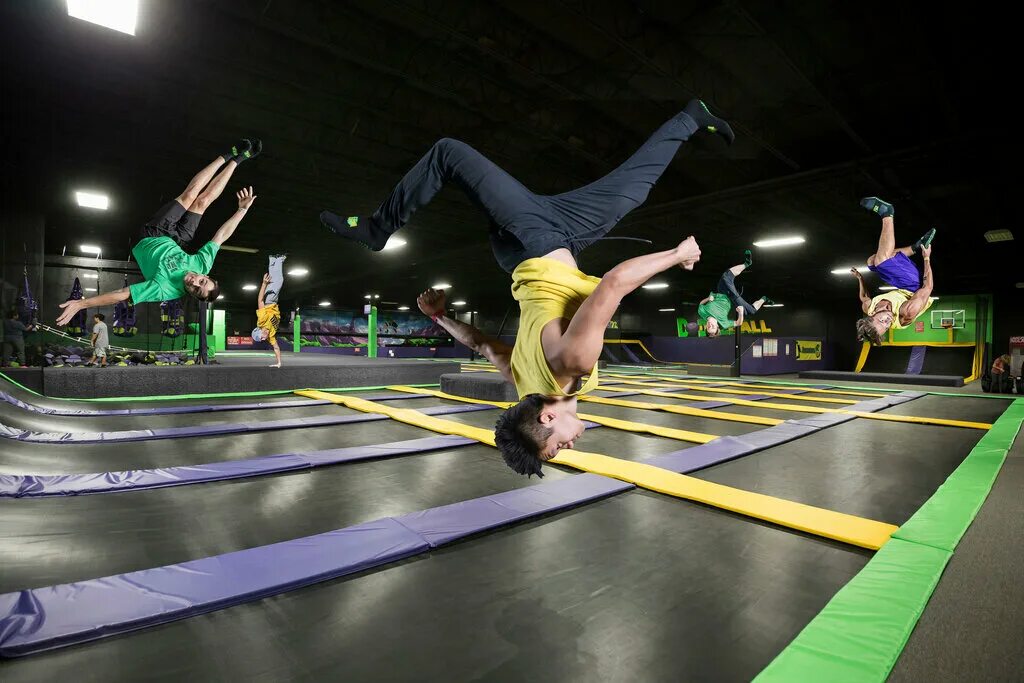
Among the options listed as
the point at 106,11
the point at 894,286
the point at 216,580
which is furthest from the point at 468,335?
the point at 894,286

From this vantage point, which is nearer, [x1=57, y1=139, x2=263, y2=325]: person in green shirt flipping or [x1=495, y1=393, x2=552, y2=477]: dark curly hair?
[x1=495, y1=393, x2=552, y2=477]: dark curly hair

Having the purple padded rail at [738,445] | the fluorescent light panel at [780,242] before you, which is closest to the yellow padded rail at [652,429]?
the purple padded rail at [738,445]

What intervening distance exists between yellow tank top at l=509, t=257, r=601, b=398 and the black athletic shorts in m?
3.08

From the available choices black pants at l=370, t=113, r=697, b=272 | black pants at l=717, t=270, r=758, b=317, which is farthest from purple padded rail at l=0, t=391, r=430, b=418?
black pants at l=717, t=270, r=758, b=317

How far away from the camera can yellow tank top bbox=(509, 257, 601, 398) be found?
193 centimetres

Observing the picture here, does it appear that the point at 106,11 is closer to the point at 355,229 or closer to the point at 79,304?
the point at 79,304

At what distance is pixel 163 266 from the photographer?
377 centimetres

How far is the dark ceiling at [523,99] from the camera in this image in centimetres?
416

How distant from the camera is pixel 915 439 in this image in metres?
4.80

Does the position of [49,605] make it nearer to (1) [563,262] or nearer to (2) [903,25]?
(1) [563,262]

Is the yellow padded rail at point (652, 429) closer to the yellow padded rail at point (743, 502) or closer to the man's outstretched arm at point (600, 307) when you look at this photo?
the yellow padded rail at point (743, 502)

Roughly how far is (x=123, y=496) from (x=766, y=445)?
4.78 meters

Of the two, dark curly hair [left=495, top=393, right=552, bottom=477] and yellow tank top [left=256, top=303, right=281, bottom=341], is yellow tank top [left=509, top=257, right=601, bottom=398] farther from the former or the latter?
yellow tank top [left=256, top=303, right=281, bottom=341]

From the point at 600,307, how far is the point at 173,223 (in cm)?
371
